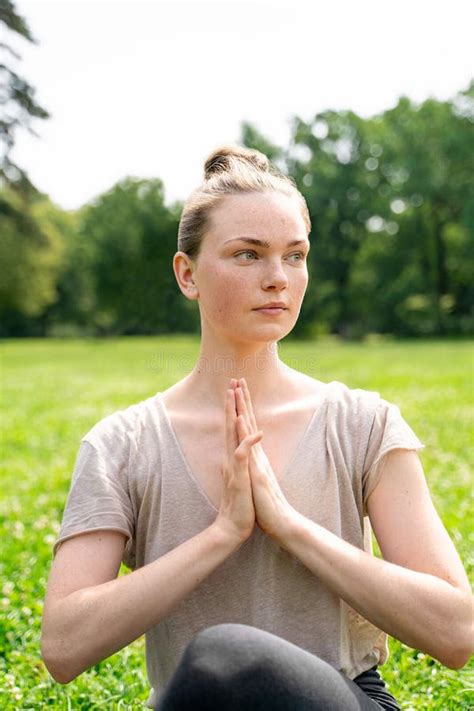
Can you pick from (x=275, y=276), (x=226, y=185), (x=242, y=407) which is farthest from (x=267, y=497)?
(x=226, y=185)

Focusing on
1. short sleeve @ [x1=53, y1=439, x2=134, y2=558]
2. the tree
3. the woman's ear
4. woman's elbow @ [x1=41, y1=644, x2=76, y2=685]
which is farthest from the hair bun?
the tree

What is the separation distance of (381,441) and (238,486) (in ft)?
1.62

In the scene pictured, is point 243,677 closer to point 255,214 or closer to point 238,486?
point 238,486

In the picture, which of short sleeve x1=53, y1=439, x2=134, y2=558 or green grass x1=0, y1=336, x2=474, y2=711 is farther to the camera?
green grass x1=0, y1=336, x2=474, y2=711

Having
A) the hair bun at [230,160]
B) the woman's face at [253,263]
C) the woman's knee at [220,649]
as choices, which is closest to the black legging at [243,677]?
the woman's knee at [220,649]

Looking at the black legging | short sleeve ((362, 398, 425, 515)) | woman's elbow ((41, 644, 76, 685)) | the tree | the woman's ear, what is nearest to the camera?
the black legging

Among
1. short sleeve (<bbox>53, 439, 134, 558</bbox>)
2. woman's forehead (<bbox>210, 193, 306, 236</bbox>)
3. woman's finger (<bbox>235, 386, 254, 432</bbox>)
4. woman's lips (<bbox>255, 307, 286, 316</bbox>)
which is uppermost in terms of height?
woman's forehead (<bbox>210, 193, 306, 236</bbox>)

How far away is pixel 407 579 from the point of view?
7.71ft

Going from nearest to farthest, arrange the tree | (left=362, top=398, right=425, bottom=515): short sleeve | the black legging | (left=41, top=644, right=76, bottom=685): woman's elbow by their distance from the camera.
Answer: the black legging, (left=41, top=644, right=76, bottom=685): woman's elbow, (left=362, top=398, right=425, bottom=515): short sleeve, the tree

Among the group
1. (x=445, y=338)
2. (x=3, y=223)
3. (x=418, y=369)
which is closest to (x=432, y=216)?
(x=445, y=338)

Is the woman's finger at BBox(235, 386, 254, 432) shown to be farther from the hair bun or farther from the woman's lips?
→ the hair bun

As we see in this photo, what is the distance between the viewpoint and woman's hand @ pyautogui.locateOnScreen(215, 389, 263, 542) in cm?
236

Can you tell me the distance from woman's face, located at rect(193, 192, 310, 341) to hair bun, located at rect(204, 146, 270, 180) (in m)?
0.19

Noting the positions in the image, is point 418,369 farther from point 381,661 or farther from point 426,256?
point 426,256
